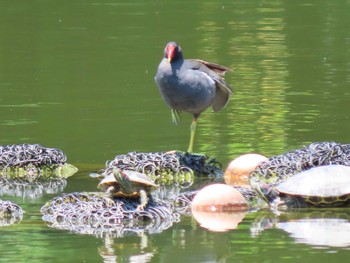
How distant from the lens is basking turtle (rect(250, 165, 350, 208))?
1078 cm

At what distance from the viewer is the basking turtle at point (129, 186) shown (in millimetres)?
10399

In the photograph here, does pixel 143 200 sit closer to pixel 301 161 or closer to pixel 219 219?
pixel 219 219

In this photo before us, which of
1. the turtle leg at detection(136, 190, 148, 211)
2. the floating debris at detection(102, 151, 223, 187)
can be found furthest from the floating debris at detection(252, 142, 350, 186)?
the turtle leg at detection(136, 190, 148, 211)

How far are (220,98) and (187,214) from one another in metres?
3.42

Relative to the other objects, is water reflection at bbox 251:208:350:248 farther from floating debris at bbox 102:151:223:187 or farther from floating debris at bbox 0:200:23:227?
floating debris at bbox 0:200:23:227

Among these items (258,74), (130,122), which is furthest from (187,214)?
(258,74)

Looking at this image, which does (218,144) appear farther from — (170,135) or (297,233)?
(297,233)

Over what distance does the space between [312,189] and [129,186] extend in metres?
1.70

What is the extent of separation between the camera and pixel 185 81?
13.1 metres

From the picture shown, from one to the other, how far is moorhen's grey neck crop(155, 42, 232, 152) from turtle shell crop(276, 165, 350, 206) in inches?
96.2

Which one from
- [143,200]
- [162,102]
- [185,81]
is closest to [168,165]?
[185,81]

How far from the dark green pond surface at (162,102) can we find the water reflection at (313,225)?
17 millimetres

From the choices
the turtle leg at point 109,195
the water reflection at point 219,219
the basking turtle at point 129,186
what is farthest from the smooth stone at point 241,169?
the turtle leg at point 109,195

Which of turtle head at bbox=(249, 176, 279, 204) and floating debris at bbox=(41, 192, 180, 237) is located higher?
turtle head at bbox=(249, 176, 279, 204)
